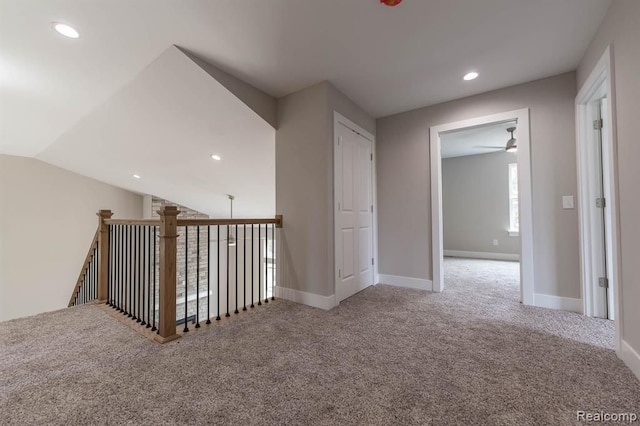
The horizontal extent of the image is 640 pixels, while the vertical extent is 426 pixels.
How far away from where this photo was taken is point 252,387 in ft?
4.61

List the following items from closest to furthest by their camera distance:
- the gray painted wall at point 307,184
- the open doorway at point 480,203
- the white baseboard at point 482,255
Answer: the gray painted wall at point 307,184
the open doorway at point 480,203
the white baseboard at point 482,255

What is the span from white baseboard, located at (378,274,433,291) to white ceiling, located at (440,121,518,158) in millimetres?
2225

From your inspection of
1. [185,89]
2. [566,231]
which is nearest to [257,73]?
[185,89]

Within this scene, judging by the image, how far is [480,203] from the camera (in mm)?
5785

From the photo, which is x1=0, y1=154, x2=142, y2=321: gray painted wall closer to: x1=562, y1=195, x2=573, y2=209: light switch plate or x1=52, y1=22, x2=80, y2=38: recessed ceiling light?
x1=52, y1=22, x2=80, y2=38: recessed ceiling light

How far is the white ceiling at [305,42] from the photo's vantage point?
5.74ft

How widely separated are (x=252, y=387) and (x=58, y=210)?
6.76 m

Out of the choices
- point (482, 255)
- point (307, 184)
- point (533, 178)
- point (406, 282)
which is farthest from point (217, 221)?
point (482, 255)

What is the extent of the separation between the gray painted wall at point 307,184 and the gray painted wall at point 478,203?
160 inches

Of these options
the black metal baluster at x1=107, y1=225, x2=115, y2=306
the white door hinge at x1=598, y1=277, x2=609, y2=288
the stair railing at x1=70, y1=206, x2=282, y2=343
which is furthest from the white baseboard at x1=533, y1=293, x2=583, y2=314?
the black metal baluster at x1=107, y1=225, x2=115, y2=306

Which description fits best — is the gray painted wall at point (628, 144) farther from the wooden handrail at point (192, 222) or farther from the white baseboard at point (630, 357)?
the wooden handrail at point (192, 222)

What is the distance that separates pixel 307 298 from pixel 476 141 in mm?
4258

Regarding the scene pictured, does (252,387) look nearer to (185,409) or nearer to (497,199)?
(185,409)

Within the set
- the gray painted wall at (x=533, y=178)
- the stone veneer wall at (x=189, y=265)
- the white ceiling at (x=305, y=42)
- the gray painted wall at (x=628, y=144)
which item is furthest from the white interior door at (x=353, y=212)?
the stone veneer wall at (x=189, y=265)
